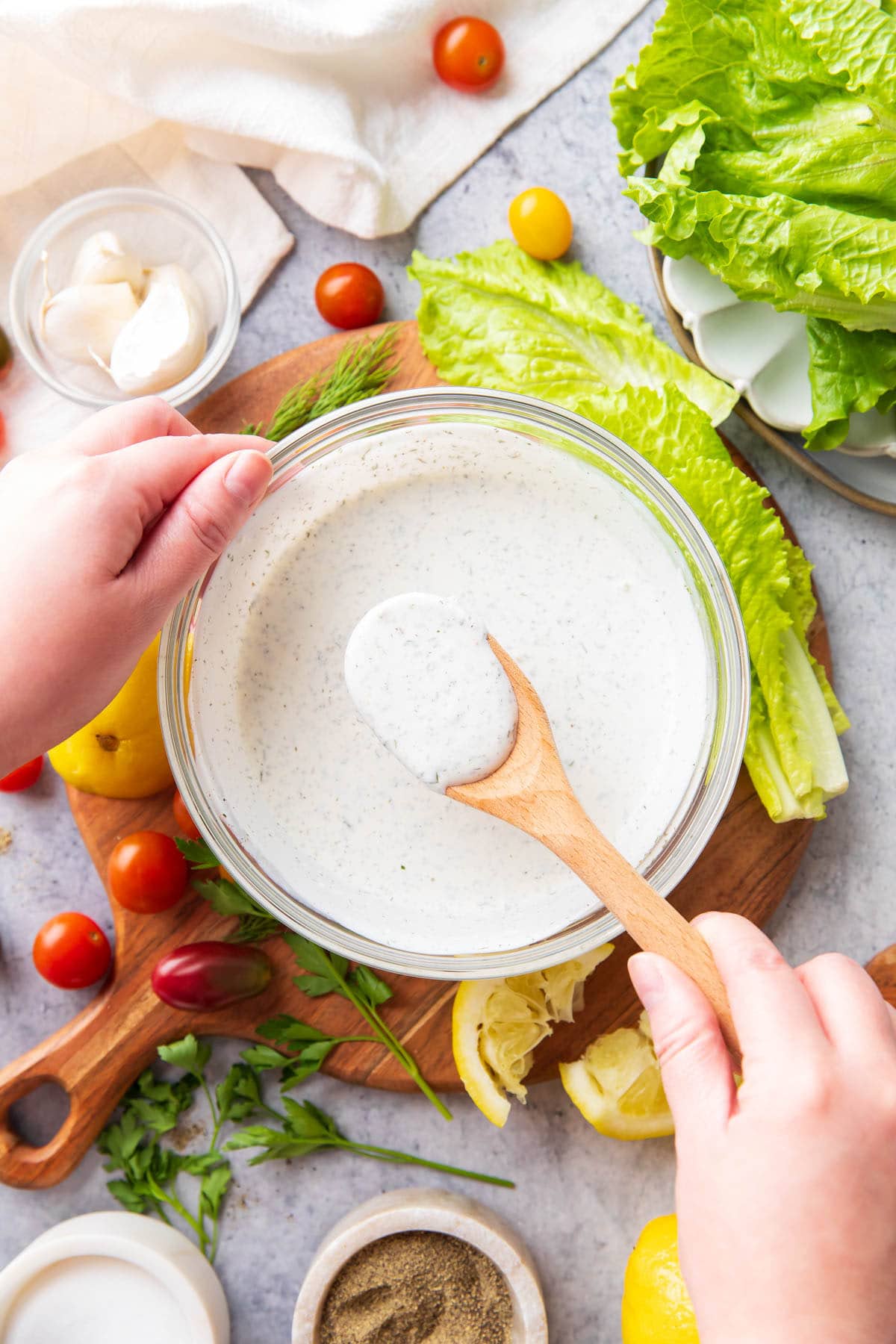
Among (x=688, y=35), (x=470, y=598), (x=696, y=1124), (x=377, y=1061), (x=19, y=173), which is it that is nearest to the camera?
(x=696, y=1124)

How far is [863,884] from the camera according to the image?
1794 millimetres

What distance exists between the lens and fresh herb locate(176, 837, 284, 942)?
1672 millimetres

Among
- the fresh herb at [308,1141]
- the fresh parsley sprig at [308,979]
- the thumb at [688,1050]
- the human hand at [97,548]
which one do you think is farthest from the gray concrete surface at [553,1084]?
the thumb at [688,1050]

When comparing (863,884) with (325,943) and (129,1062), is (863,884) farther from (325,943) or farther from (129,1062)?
(129,1062)

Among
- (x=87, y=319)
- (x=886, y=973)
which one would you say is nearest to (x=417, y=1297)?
(x=886, y=973)

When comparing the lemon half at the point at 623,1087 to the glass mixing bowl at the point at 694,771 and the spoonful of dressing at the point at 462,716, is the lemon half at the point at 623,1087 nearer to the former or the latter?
the glass mixing bowl at the point at 694,771

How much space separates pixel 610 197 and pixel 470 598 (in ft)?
2.64

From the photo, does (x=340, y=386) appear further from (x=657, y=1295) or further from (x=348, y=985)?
(x=657, y=1295)

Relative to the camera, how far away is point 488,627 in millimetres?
1625

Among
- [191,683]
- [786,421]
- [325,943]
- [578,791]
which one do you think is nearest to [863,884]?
[578,791]

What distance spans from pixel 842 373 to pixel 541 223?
0.57 metres

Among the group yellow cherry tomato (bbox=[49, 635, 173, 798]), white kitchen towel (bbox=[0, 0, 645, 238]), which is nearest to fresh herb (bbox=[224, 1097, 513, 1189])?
yellow cherry tomato (bbox=[49, 635, 173, 798])

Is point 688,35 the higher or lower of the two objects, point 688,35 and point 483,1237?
the higher

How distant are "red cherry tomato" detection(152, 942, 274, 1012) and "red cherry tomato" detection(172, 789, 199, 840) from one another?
177mm
